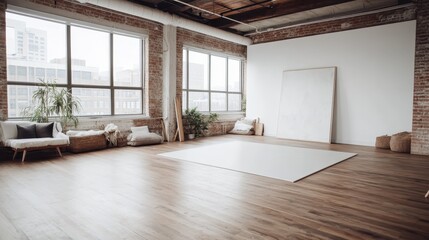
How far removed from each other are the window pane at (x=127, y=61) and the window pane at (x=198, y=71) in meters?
1.79

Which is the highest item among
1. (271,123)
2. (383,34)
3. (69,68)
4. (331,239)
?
(383,34)

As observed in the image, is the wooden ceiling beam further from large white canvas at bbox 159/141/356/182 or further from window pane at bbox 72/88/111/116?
window pane at bbox 72/88/111/116

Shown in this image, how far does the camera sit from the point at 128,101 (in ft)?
24.0

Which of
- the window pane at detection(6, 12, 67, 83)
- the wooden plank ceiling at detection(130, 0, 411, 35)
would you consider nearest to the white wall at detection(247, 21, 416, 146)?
the wooden plank ceiling at detection(130, 0, 411, 35)

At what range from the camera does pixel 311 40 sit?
8.16m

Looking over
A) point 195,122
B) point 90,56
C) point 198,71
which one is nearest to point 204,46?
point 198,71

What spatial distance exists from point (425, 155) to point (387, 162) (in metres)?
1.40

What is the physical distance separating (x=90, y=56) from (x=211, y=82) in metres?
4.04

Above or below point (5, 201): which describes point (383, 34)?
above

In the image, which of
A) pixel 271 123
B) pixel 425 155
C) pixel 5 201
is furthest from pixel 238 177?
pixel 271 123

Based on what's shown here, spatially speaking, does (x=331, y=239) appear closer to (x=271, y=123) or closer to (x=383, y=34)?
(x=383, y=34)

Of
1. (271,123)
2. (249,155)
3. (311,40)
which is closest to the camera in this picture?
(249,155)

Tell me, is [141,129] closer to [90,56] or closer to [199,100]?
[90,56]

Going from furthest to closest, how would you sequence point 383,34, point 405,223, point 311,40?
point 311,40
point 383,34
point 405,223
